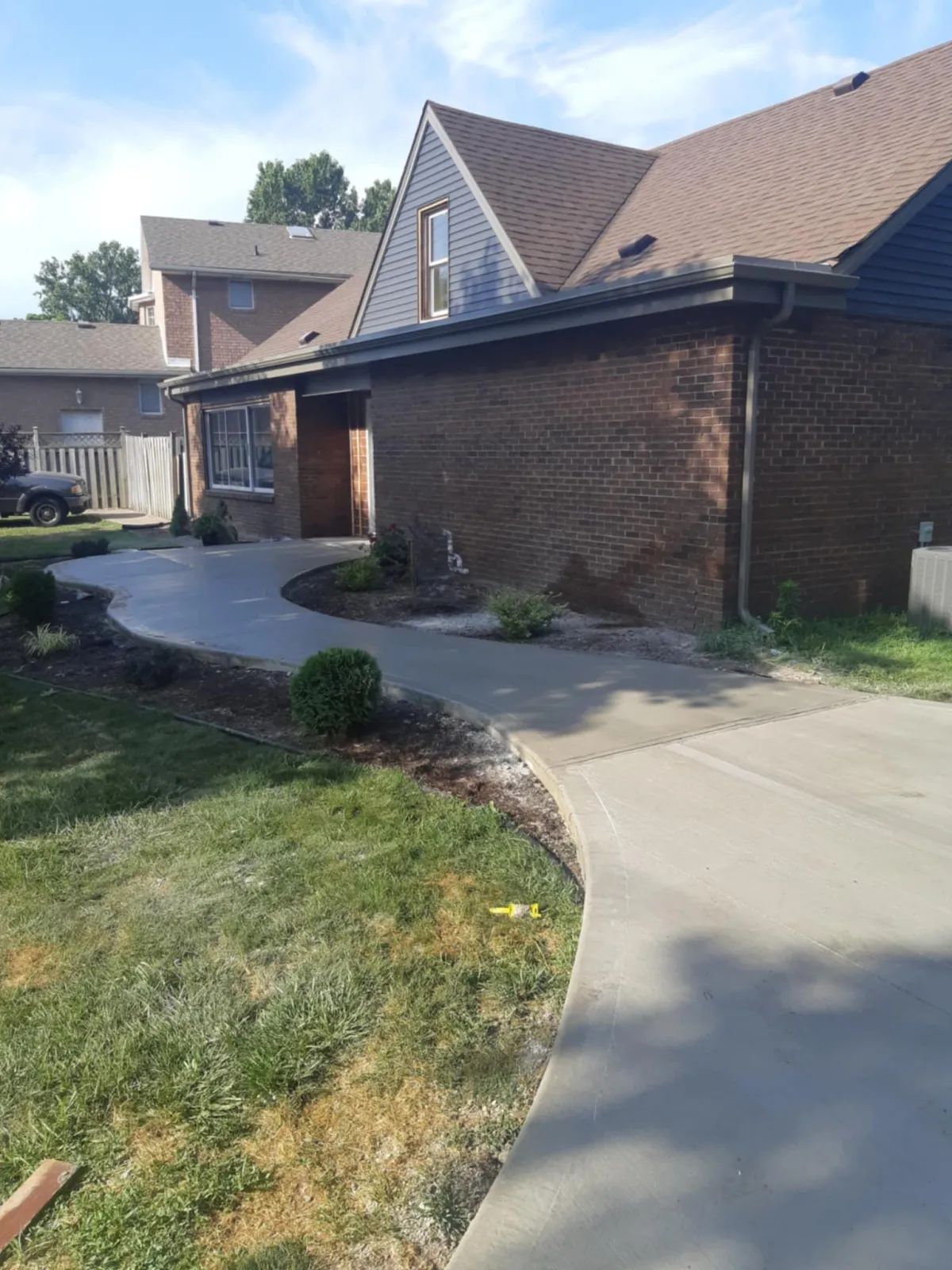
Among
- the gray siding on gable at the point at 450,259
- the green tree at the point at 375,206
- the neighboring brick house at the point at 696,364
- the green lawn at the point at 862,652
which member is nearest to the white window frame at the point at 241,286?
the gray siding on gable at the point at 450,259

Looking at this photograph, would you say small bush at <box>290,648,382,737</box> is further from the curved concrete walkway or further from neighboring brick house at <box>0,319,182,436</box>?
neighboring brick house at <box>0,319,182,436</box>

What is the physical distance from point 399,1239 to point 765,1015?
1.28 meters

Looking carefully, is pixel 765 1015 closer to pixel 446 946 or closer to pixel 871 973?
pixel 871 973

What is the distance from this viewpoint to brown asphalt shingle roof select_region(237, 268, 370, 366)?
18.3 metres

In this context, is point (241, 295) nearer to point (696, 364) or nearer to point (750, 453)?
point (696, 364)

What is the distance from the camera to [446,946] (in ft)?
12.0

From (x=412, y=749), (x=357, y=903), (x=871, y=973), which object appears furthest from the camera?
(x=412, y=749)

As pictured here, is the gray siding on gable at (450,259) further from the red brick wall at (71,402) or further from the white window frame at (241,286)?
the red brick wall at (71,402)

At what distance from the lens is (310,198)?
74.5 meters

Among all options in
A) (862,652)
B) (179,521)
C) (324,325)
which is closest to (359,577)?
(862,652)

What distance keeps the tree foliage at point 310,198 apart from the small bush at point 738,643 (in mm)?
72469

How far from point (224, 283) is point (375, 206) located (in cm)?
4589

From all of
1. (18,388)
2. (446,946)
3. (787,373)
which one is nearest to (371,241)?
(18,388)

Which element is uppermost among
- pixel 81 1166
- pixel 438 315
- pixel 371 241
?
pixel 371 241
